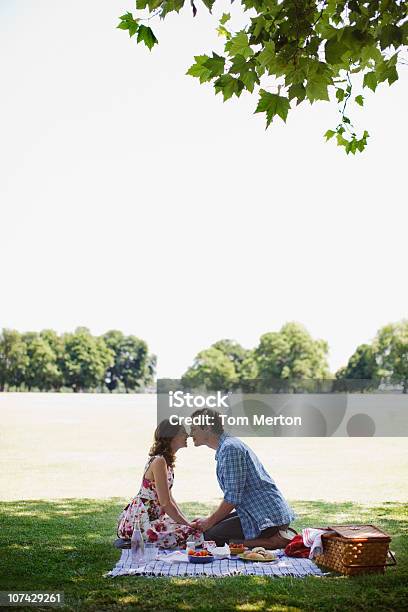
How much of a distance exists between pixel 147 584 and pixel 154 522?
2.75 feet

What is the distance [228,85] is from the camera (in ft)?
12.6

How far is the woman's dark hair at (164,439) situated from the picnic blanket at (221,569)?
0.72 meters

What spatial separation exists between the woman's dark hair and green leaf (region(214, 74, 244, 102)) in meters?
2.69

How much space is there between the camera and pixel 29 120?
51281 millimetres

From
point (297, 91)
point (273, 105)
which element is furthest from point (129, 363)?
point (273, 105)

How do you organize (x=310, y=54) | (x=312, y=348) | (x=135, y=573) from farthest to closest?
1. (x=312, y=348)
2. (x=135, y=573)
3. (x=310, y=54)

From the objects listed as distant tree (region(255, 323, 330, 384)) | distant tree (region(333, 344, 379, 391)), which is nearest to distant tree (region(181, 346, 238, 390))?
distant tree (region(255, 323, 330, 384))

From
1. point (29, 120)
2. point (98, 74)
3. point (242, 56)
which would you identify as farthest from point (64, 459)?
point (29, 120)

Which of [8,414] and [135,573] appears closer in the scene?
[135,573]

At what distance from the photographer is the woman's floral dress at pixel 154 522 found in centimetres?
572

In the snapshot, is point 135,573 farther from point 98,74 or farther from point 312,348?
point 312,348

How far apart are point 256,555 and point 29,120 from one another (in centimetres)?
4927

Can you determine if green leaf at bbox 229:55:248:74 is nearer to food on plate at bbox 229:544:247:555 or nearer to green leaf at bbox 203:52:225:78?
green leaf at bbox 203:52:225:78

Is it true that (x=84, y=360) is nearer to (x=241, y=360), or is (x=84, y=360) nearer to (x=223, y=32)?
(x=241, y=360)
